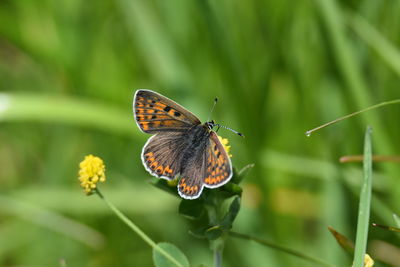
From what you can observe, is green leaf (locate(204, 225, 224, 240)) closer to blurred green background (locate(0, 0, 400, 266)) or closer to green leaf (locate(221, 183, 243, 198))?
green leaf (locate(221, 183, 243, 198))

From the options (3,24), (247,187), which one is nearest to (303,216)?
(247,187)

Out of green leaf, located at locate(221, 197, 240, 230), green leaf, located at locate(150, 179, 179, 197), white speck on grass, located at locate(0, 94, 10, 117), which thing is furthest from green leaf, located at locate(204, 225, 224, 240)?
white speck on grass, located at locate(0, 94, 10, 117)

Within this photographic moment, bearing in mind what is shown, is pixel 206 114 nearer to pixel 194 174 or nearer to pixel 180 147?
pixel 180 147

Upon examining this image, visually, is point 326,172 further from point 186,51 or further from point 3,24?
point 3,24

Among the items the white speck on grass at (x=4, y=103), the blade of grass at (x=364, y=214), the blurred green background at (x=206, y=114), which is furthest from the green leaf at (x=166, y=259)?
the white speck on grass at (x=4, y=103)

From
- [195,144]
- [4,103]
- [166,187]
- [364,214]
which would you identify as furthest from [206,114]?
[364,214]

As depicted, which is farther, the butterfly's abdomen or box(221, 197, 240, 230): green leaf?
the butterfly's abdomen
